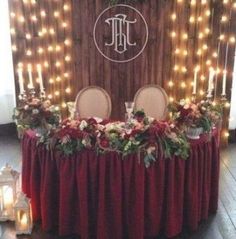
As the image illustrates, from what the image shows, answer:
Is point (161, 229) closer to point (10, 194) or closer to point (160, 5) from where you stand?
point (10, 194)

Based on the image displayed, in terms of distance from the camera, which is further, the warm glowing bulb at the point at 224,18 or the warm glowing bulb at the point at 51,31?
the warm glowing bulb at the point at 51,31

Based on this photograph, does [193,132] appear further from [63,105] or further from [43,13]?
[43,13]

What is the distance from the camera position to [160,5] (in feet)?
15.4

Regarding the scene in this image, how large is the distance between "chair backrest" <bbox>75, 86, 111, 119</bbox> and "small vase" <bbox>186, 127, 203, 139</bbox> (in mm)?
1288

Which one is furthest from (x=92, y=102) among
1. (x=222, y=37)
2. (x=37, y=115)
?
(x=222, y=37)

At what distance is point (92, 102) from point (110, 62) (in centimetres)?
90

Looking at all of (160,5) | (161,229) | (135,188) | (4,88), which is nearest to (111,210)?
(135,188)

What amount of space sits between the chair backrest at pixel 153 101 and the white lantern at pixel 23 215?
1.63 meters

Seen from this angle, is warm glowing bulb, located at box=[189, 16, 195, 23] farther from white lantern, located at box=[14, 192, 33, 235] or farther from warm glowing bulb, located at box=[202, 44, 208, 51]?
white lantern, located at box=[14, 192, 33, 235]

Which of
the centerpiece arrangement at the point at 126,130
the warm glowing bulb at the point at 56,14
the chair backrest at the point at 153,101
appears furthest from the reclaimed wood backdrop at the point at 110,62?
the centerpiece arrangement at the point at 126,130

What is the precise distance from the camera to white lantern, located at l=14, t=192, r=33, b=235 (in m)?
3.19

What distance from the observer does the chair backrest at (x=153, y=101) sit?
4.18 metres

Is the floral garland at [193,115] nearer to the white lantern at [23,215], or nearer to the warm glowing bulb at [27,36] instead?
the white lantern at [23,215]

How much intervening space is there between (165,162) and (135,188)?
0.30 metres
